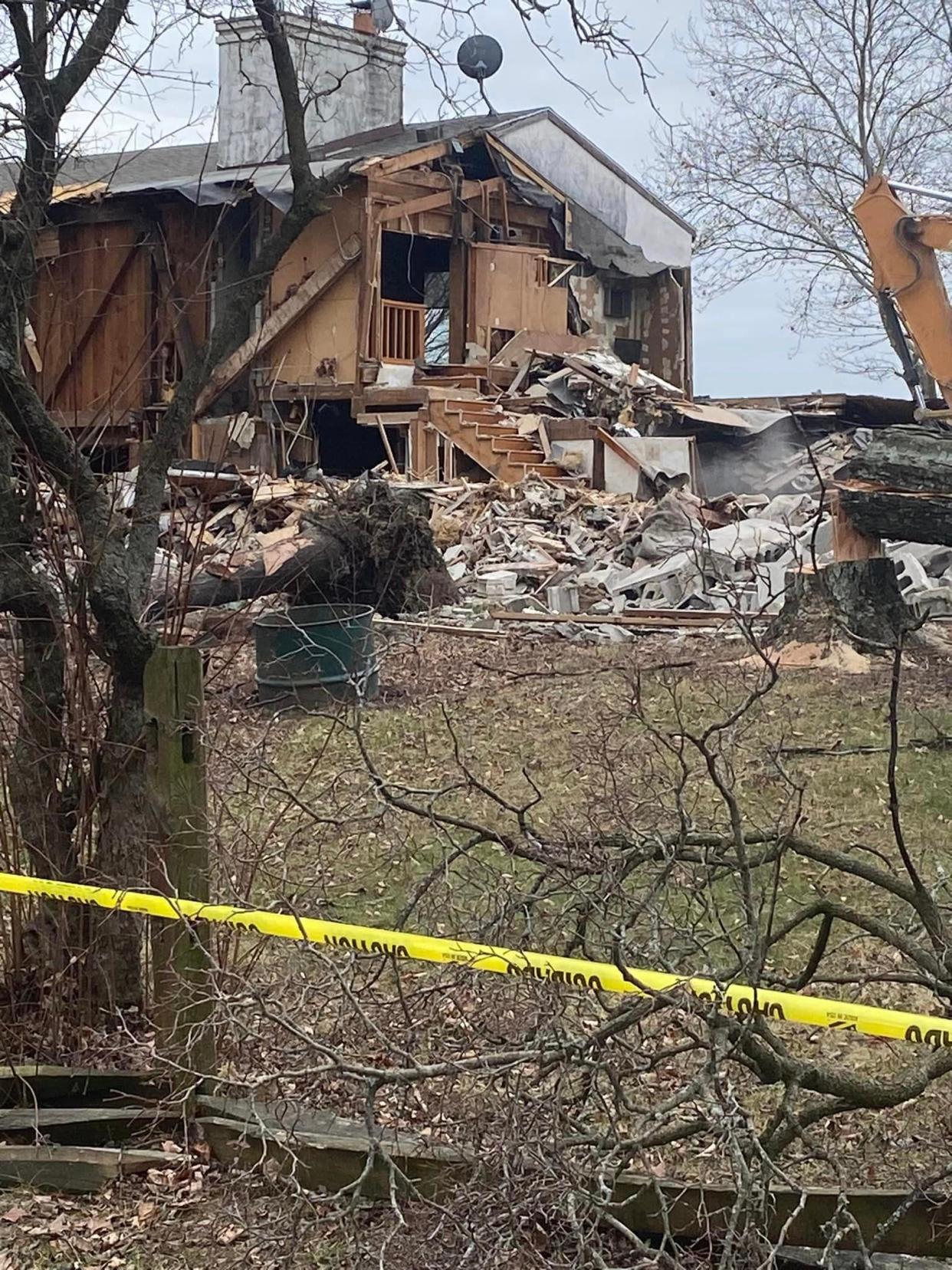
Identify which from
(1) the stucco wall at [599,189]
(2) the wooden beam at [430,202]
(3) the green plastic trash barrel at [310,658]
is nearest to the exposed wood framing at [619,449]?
(2) the wooden beam at [430,202]

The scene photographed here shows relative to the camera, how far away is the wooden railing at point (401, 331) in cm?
2264

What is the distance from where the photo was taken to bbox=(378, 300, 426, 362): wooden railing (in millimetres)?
22641

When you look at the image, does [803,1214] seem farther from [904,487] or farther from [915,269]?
[915,269]

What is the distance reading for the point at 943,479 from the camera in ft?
34.5

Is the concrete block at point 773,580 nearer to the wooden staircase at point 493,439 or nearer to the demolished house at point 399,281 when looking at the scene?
the wooden staircase at point 493,439

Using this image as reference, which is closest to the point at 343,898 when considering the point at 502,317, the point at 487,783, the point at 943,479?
the point at 487,783

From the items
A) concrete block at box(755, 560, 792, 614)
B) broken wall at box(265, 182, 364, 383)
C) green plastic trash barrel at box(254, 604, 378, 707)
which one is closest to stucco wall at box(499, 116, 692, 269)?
broken wall at box(265, 182, 364, 383)

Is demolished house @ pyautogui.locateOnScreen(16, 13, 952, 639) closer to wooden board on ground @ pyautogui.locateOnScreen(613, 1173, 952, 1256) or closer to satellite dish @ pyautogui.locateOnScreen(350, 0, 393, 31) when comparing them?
satellite dish @ pyautogui.locateOnScreen(350, 0, 393, 31)

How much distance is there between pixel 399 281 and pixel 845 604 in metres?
17.1

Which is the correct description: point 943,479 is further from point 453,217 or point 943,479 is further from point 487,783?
point 453,217

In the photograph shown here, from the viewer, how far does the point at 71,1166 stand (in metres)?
3.76

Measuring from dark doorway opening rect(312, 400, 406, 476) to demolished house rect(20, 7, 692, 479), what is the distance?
4 centimetres

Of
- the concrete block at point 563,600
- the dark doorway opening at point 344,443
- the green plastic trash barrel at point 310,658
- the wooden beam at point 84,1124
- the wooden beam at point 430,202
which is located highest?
the wooden beam at point 430,202

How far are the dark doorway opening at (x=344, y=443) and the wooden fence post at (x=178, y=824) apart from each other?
19.6 meters
